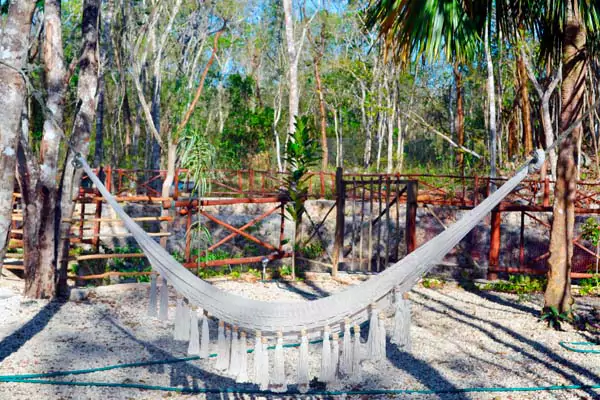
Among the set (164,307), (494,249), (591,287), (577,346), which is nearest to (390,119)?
(494,249)

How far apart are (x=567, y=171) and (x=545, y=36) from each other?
1275mm

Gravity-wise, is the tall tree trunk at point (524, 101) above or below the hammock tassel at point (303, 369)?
above

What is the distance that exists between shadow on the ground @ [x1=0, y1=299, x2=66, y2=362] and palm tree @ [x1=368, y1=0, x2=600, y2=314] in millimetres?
3552

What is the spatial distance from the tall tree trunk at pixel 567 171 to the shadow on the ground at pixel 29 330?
170 inches

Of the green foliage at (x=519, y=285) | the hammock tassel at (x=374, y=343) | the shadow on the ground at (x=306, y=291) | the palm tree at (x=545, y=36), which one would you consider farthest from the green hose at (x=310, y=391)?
the green foliage at (x=519, y=285)

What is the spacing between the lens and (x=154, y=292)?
3.64 metres

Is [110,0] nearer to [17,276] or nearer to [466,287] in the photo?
[17,276]

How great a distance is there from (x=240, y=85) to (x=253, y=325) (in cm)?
1931

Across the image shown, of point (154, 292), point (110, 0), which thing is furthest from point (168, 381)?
point (110, 0)

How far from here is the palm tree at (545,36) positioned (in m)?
4.26

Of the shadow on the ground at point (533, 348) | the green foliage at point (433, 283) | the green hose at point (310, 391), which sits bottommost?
the green hose at point (310, 391)

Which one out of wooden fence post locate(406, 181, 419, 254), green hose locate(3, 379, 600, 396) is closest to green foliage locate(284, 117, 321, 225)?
wooden fence post locate(406, 181, 419, 254)

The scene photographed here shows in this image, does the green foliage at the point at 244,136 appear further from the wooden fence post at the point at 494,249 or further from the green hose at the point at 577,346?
the green hose at the point at 577,346

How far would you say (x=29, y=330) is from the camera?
473 cm
